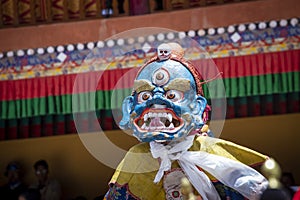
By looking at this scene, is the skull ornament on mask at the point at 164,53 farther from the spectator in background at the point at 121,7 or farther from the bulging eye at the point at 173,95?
the spectator in background at the point at 121,7

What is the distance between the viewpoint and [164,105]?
17.5ft

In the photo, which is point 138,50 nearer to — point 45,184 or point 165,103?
point 45,184

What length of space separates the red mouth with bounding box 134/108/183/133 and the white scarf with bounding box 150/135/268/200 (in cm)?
12

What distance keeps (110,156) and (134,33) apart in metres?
1.70

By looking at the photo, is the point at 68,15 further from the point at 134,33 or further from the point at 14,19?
the point at 134,33

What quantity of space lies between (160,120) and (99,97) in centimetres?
250

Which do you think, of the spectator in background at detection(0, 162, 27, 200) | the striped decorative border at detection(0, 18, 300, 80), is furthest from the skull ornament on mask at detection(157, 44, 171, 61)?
the spectator in background at detection(0, 162, 27, 200)

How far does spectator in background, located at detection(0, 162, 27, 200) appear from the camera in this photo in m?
8.47

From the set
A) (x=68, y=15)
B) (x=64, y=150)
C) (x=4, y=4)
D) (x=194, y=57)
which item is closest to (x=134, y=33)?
(x=194, y=57)

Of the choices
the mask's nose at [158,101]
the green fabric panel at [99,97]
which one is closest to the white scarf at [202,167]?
the mask's nose at [158,101]

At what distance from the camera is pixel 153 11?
25.6 ft

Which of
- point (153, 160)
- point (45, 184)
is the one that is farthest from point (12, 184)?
point (153, 160)

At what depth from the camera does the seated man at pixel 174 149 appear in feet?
17.4

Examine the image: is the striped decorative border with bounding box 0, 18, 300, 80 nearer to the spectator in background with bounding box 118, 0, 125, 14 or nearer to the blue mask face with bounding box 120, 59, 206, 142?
the spectator in background with bounding box 118, 0, 125, 14
